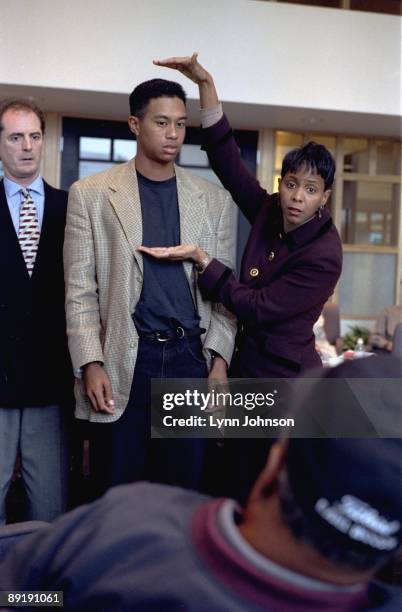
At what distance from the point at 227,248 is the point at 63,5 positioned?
0.51 meters

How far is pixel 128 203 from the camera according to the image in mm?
1392

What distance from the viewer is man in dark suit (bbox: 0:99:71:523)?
156cm

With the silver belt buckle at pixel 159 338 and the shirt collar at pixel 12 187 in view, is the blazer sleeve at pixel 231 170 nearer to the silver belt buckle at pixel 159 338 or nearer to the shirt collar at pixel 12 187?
the silver belt buckle at pixel 159 338

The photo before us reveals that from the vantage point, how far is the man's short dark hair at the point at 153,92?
141cm

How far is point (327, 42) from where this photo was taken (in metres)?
3.11

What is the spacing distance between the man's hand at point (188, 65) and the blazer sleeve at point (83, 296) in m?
0.29

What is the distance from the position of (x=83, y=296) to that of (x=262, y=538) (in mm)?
770

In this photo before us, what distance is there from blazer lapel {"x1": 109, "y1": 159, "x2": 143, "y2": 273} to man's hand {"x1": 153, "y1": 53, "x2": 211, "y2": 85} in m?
0.18

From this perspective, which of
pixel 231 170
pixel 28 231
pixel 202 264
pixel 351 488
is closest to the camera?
pixel 351 488
